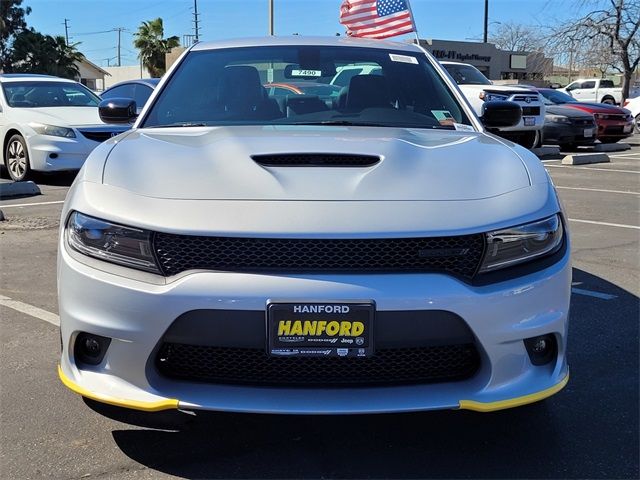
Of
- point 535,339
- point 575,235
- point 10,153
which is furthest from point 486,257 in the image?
point 10,153

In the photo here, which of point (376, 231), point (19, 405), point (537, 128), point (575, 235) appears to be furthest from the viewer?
point (537, 128)

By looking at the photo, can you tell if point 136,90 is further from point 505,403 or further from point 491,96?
point 505,403

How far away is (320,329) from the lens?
233cm

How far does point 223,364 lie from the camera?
2477 millimetres

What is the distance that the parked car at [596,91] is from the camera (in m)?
33.3

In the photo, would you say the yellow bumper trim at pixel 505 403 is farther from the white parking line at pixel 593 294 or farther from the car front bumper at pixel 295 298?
the white parking line at pixel 593 294

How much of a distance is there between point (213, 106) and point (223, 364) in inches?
67.6

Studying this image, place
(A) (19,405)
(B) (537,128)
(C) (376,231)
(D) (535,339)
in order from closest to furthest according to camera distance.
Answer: (C) (376,231), (D) (535,339), (A) (19,405), (B) (537,128)

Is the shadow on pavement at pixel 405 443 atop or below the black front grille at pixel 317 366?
below

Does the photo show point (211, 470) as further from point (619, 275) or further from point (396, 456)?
point (619, 275)

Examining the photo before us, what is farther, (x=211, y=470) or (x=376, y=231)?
(x=211, y=470)

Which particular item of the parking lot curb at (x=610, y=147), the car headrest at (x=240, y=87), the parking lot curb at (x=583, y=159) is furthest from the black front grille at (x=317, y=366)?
the parking lot curb at (x=610, y=147)

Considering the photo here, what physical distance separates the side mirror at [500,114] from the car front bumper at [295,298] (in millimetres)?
1854

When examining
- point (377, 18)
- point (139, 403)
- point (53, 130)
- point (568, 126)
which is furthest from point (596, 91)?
point (139, 403)
